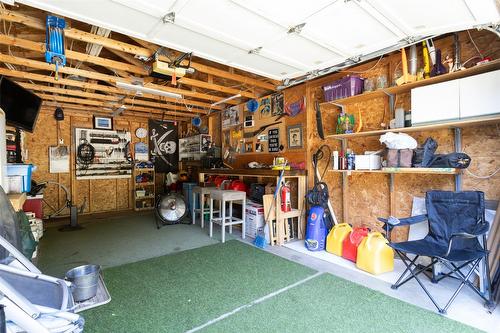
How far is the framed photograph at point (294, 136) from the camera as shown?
429 cm

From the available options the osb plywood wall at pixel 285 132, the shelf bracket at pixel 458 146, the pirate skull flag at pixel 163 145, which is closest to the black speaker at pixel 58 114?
the pirate skull flag at pixel 163 145

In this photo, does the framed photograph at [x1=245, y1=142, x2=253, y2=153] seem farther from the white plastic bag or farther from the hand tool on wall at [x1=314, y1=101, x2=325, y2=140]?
the white plastic bag

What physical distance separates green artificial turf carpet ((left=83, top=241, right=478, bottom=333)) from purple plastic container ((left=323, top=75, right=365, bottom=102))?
7.40ft

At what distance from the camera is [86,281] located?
7.50 feet

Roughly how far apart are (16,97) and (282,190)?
407 centimetres

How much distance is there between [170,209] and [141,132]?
3065 mm

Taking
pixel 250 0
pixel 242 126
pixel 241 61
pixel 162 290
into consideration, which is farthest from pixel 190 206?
pixel 250 0

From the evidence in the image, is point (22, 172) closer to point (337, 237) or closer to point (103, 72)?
point (103, 72)

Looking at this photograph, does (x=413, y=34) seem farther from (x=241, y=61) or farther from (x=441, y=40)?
(x=241, y=61)

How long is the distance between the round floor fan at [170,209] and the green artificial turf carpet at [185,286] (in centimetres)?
165

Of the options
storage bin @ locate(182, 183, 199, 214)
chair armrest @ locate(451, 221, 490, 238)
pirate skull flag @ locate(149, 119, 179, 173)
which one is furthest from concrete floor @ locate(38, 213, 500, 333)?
pirate skull flag @ locate(149, 119, 179, 173)

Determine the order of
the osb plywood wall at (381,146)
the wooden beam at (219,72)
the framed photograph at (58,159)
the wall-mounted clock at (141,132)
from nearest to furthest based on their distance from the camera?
the osb plywood wall at (381,146) < the wooden beam at (219,72) < the framed photograph at (58,159) < the wall-mounted clock at (141,132)

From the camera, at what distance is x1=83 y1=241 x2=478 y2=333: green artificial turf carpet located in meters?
1.93

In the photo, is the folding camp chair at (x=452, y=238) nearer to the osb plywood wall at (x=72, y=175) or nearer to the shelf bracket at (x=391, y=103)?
the shelf bracket at (x=391, y=103)
